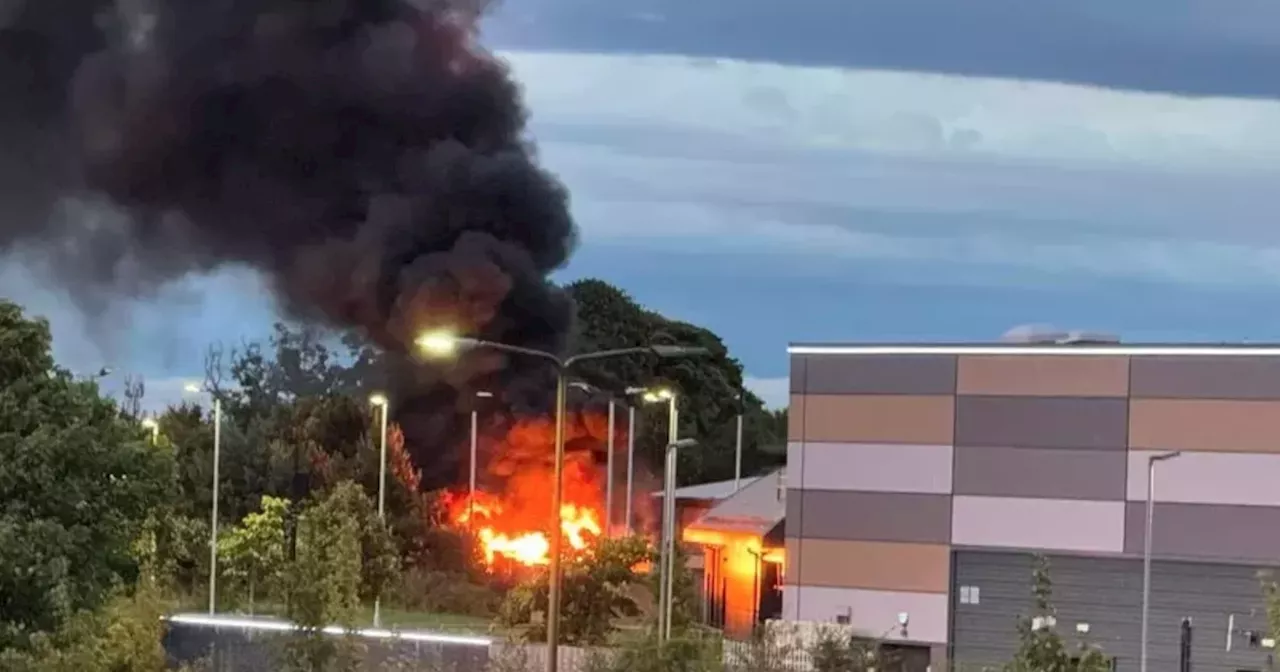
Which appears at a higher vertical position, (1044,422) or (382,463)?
(1044,422)

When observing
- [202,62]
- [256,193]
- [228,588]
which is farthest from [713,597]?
[202,62]

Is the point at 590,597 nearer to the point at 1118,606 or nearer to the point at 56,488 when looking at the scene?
the point at 1118,606

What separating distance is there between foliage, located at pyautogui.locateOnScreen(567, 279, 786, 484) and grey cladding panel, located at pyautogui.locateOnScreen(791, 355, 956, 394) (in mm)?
34236

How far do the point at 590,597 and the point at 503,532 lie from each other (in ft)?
59.9

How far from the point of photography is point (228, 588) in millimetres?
49906

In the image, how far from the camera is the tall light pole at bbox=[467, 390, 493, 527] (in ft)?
189

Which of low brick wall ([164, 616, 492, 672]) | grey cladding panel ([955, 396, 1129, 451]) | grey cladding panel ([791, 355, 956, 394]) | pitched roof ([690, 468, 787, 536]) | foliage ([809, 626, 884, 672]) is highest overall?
grey cladding panel ([791, 355, 956, 394])

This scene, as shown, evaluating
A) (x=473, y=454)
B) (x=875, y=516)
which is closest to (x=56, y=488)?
(x=875, y=516)

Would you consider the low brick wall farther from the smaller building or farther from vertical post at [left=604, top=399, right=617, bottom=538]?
vertical post at [left=604, top=399, right=617, bottom=538]

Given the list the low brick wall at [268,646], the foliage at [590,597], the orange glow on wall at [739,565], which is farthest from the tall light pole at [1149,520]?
the orange glow on wall at [739,565]

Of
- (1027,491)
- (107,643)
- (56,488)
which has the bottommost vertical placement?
A: (107,643)

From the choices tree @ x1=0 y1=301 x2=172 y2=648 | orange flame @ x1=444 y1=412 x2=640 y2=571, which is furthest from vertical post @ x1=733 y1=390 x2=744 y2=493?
tree @ x1=0 y1=301 x2=172 y2=648

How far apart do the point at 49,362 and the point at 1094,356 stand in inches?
787

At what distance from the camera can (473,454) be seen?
57.3 m
